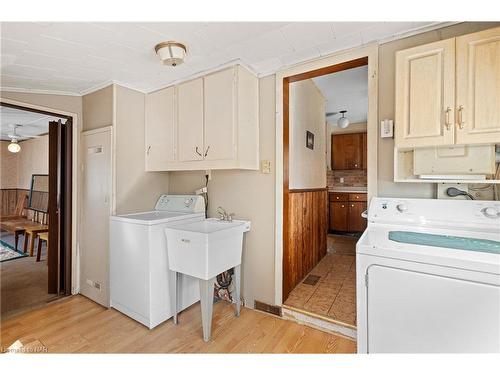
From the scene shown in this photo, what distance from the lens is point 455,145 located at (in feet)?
4.40

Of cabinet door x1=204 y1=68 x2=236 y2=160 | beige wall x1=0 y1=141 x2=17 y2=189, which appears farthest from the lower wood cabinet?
beige wall x1=0 y1=141 x2=17 y2=189

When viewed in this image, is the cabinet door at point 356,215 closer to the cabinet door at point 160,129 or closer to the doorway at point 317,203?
the doorway at point 317,203

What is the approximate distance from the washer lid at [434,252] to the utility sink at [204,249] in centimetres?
100

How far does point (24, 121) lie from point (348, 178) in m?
5.94

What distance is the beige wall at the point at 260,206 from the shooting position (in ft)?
6.97

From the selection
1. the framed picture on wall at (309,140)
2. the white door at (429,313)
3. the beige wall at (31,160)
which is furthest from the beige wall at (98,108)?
the beige wall at (31,160)

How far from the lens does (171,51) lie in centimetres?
165

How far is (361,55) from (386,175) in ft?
2.82

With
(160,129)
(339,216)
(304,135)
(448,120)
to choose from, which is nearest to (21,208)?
(160,129)

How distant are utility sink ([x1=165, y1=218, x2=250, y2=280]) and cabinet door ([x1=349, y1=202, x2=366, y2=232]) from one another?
3.09 metres

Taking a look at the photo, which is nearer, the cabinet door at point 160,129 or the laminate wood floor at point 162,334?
the laminate wood floor at point 162,334
